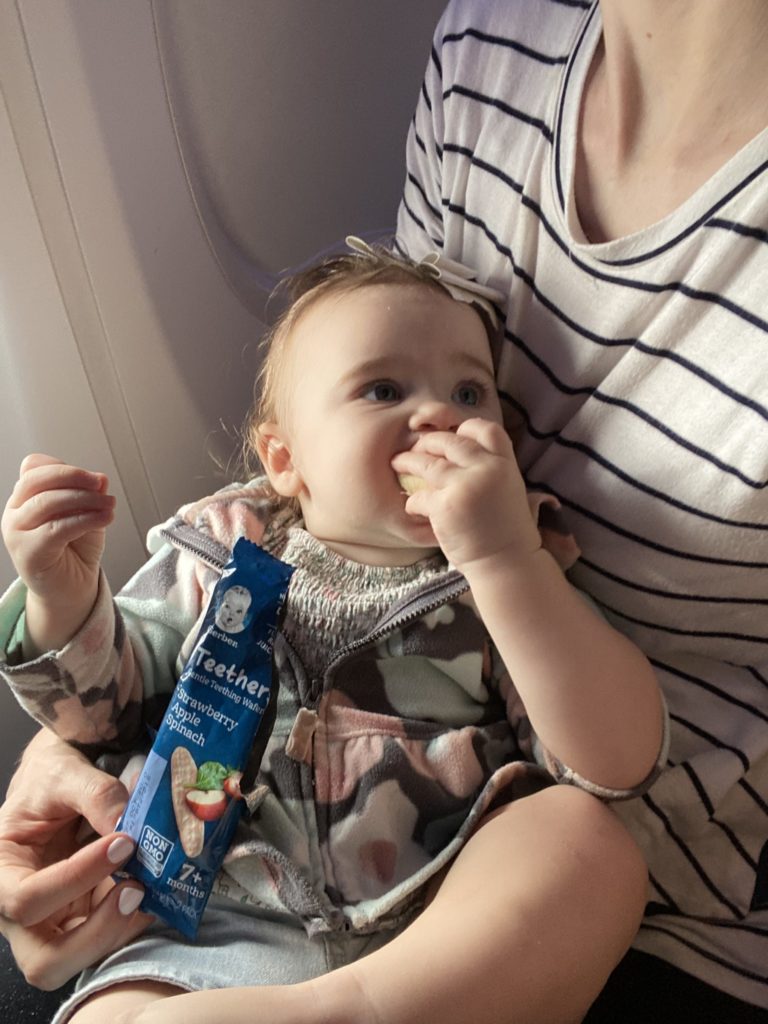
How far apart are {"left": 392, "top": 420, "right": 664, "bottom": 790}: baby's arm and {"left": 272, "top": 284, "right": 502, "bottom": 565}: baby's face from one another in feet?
0.25

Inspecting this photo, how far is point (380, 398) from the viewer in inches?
32.0

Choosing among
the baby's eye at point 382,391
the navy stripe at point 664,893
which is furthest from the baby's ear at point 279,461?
the navy stripe at point 664,893

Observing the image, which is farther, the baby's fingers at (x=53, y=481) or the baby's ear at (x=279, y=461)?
the baby's ear at (x=279, y=461)

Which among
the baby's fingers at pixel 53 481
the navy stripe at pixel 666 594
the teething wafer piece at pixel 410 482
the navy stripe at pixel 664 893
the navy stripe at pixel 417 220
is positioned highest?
the navy stripe at pixel 417 220

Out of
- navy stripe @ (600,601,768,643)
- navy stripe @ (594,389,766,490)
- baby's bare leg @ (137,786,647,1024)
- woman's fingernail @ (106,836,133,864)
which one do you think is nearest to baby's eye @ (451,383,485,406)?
navy stripe @ (594,389,766,490)

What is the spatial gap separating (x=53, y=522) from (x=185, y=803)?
8.8 inches

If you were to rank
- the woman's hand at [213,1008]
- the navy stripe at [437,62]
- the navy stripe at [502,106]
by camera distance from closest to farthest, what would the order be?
the woman's hand at [213,1008]
the navy stripe at [502,106]
the navy stripe at [437,62]

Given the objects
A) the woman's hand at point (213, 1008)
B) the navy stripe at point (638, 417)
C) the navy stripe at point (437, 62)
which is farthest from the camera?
the navy stripe at point (437, 62)

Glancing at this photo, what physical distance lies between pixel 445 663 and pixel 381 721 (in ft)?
0.24

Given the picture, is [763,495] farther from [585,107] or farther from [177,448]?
[177,448]

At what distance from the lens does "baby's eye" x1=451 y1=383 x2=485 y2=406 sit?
827 mm

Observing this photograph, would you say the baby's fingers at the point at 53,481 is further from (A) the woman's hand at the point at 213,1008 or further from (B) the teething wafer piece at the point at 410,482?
(A) the woman's hand at the point at 213,1008

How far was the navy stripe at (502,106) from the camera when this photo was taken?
31.9 inches

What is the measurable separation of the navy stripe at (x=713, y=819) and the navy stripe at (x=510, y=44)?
574mm
